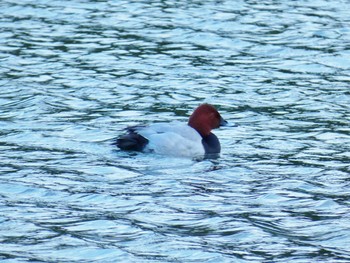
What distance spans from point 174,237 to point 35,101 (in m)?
5.65

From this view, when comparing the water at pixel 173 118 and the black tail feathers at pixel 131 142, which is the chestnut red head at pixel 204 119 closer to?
the water at pixel 173 118

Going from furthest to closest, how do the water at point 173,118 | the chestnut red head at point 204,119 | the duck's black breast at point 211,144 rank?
the chestnut red head at point 204,119 → the duck's black breast at point 211,144 → the water at point 173,118

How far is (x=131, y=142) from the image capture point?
38.8 ft

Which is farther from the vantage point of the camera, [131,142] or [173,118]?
[173,118]

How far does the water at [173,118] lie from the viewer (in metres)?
8.81

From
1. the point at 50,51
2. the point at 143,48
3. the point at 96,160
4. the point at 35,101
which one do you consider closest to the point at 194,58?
the point at 143,48

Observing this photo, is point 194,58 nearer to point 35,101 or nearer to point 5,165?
point 35,101

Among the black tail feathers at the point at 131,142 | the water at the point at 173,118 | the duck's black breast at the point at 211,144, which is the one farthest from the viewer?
the duck's black breast at the point at 211,144

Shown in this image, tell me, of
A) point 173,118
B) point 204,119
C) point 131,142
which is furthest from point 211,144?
point 173,118

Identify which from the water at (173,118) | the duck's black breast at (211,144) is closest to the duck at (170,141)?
the duck's black breast at (211,144)

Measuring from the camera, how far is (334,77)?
15500 mm

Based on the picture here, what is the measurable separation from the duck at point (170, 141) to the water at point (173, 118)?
0.51ft

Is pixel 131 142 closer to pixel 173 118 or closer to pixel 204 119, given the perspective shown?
pixel 204 119

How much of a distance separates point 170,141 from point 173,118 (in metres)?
1.77
